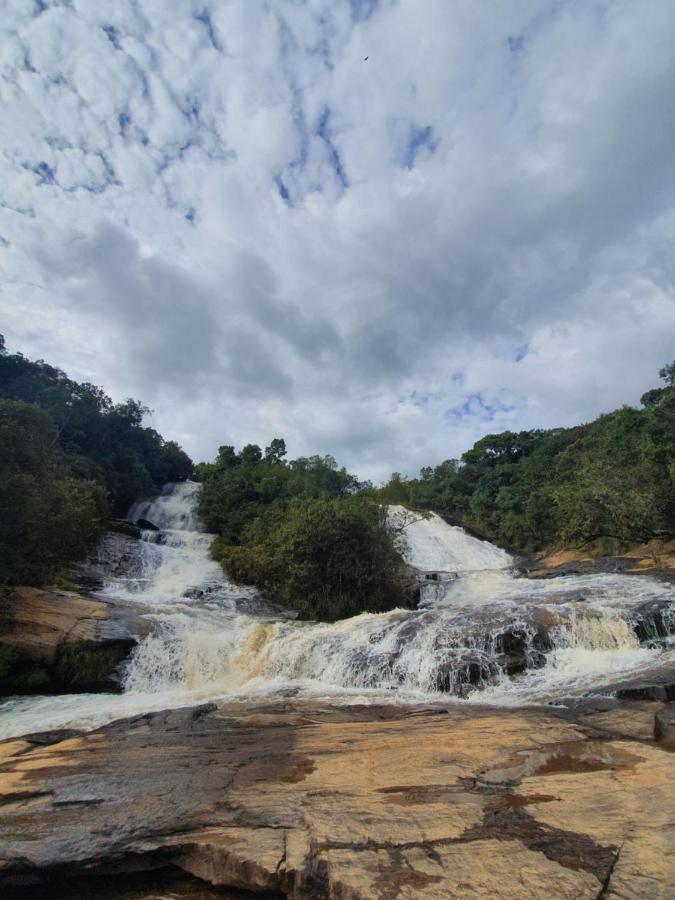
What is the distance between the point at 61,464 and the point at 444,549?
23338 mm

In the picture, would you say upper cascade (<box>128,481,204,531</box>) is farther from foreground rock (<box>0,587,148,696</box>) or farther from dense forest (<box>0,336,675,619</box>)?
foreground rock (<box>0,587,148,696</box>)

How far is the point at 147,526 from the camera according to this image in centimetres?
2894

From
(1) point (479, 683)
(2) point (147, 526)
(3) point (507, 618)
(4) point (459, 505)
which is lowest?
(1) point (479, 683)

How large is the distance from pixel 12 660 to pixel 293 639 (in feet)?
20.2

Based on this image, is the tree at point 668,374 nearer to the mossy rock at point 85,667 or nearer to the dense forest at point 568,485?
the dense forest at point 568,485

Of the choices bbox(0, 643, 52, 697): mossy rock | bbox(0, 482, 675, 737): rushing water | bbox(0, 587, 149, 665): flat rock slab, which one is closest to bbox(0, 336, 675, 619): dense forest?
bbox(0, 587, 149, 665): flat rock slab

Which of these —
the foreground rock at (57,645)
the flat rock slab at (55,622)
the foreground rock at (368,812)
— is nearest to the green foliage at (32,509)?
the flat rock slab at (55,622)

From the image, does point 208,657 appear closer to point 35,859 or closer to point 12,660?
point 12,660

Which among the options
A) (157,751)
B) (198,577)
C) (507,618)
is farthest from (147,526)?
(157,751)

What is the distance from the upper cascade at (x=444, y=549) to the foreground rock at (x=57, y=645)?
19.1 metres

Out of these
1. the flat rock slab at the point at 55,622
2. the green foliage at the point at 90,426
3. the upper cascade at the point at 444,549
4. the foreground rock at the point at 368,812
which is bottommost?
the foreground rock at the point at 368,812

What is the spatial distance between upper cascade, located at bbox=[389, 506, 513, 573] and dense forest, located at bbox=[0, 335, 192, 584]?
56.9 ft

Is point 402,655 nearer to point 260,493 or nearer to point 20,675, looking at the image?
point 20,675

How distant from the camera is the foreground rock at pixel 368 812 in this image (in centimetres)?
232
